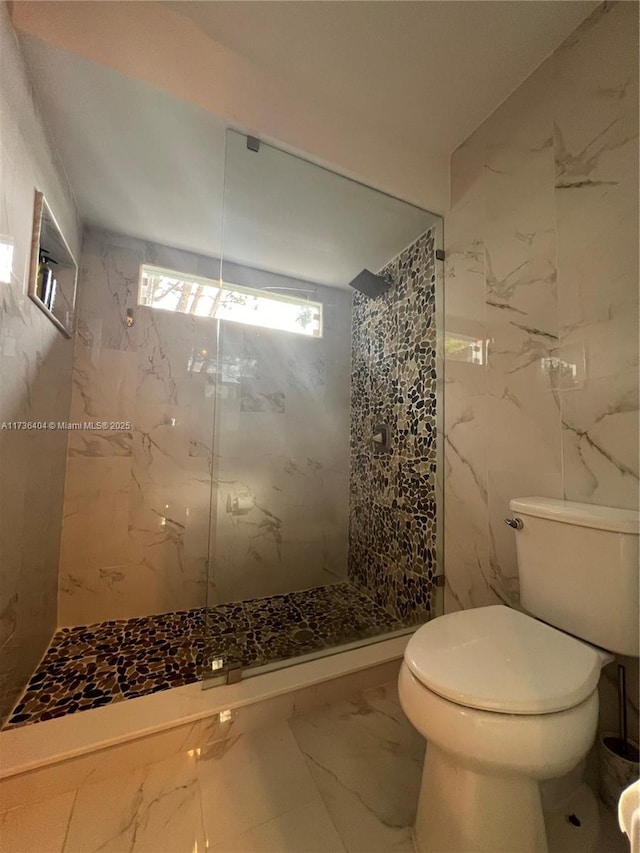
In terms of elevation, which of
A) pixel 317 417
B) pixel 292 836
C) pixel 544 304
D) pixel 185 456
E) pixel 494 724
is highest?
pixel 544 304

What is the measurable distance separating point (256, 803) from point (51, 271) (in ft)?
6.41

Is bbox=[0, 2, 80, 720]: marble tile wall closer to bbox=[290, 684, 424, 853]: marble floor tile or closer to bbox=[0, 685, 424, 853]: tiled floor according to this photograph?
bbox=[0, 685, 424, 853]: tiled floor

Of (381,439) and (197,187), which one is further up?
(197,187)

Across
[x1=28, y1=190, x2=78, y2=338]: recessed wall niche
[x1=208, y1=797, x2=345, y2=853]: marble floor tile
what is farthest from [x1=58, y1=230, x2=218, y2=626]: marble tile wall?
[x1=208, y1=797, x2=345, y2=853]: marble floor tile

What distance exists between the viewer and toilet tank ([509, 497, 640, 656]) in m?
0.84

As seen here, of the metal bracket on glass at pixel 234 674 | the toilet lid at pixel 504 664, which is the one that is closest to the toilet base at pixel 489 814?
the toilet lid at pixel 504 664

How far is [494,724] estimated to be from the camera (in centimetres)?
66

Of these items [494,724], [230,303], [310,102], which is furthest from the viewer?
[230,303]

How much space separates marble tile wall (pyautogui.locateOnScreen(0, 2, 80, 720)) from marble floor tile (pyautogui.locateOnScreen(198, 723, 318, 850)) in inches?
27.4

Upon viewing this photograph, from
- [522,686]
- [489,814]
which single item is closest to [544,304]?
[522,686]

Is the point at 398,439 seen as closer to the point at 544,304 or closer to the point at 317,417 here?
the point at 317,417

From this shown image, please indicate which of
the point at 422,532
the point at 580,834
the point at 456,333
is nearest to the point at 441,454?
the point at 422,532

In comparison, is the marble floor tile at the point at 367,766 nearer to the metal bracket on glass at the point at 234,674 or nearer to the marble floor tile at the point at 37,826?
the metal bracket on glass at the point at 234,674

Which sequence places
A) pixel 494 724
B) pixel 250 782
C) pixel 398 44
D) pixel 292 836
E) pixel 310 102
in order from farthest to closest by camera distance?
1. pixel 310 102
2. pixel 398 44
3. pixel 250 782
4. pixel 292 836
5. pixel 494 724
